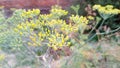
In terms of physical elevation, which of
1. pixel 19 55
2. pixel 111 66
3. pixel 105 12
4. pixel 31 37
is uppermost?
pixel 105 12

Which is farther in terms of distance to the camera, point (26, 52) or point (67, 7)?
point (67, 7)

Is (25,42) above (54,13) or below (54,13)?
below

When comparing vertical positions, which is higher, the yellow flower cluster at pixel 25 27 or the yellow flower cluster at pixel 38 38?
the yellow flower cluster at pixel 25 27

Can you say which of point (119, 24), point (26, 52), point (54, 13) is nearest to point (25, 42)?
point (26, 52)

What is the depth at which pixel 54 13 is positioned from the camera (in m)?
2.91

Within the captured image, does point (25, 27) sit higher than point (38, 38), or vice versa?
point (25, 27)

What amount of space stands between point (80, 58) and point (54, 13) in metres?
0.62

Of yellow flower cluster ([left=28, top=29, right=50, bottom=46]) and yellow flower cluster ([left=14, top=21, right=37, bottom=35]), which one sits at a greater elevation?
yellow flower cluster ([left=14, top=21, right=37, bottom=35])

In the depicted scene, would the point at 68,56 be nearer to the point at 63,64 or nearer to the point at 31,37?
the point at 63,64

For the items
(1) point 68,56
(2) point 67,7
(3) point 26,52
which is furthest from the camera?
(2) point 67,7

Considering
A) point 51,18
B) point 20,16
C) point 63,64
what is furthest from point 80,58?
point 20,16

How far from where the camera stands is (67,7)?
5215 millimetres

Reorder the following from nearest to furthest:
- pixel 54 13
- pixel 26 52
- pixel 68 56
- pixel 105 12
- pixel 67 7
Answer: pixel 105 12 < pixel 54 13 < pixel 26 52 < pixel 68 56 < pixel 67 7

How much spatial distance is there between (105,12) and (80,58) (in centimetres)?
70
